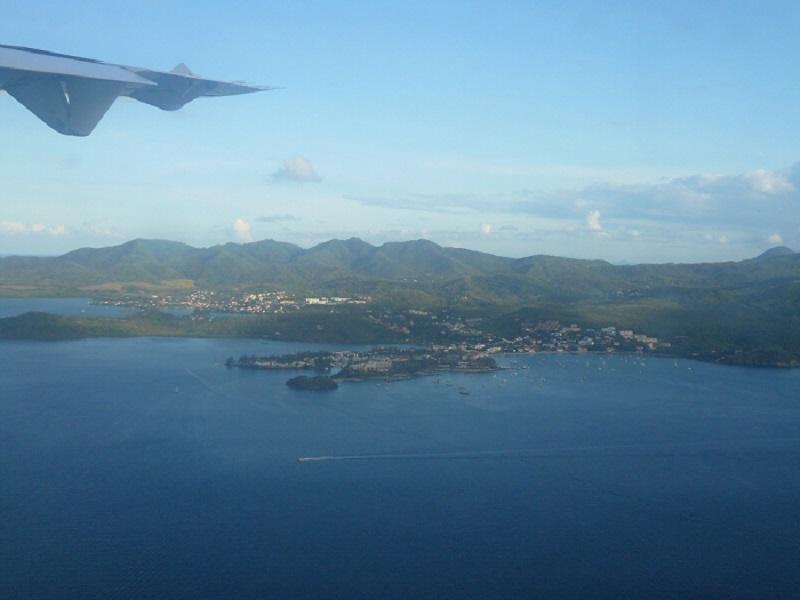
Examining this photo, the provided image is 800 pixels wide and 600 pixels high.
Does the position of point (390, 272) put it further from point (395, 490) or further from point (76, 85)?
point (76, 85)

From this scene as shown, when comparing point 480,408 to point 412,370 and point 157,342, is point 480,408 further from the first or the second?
point 157,342

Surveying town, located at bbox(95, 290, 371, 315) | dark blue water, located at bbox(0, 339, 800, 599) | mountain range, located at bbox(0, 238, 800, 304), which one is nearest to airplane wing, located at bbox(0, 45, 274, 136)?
dark blue water, located at bbox(0, 339, 800, 599)

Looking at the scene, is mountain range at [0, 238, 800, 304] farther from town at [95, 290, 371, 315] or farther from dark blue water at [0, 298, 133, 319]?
dark blue water at [0, 298, 133, 319]

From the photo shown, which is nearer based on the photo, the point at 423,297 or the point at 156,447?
the point at 156,447

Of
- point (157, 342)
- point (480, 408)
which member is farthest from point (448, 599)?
point (157, 342)

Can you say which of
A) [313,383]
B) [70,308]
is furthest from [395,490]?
[70,308]

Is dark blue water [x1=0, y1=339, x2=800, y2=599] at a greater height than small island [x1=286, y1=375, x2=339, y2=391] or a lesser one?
lesser
